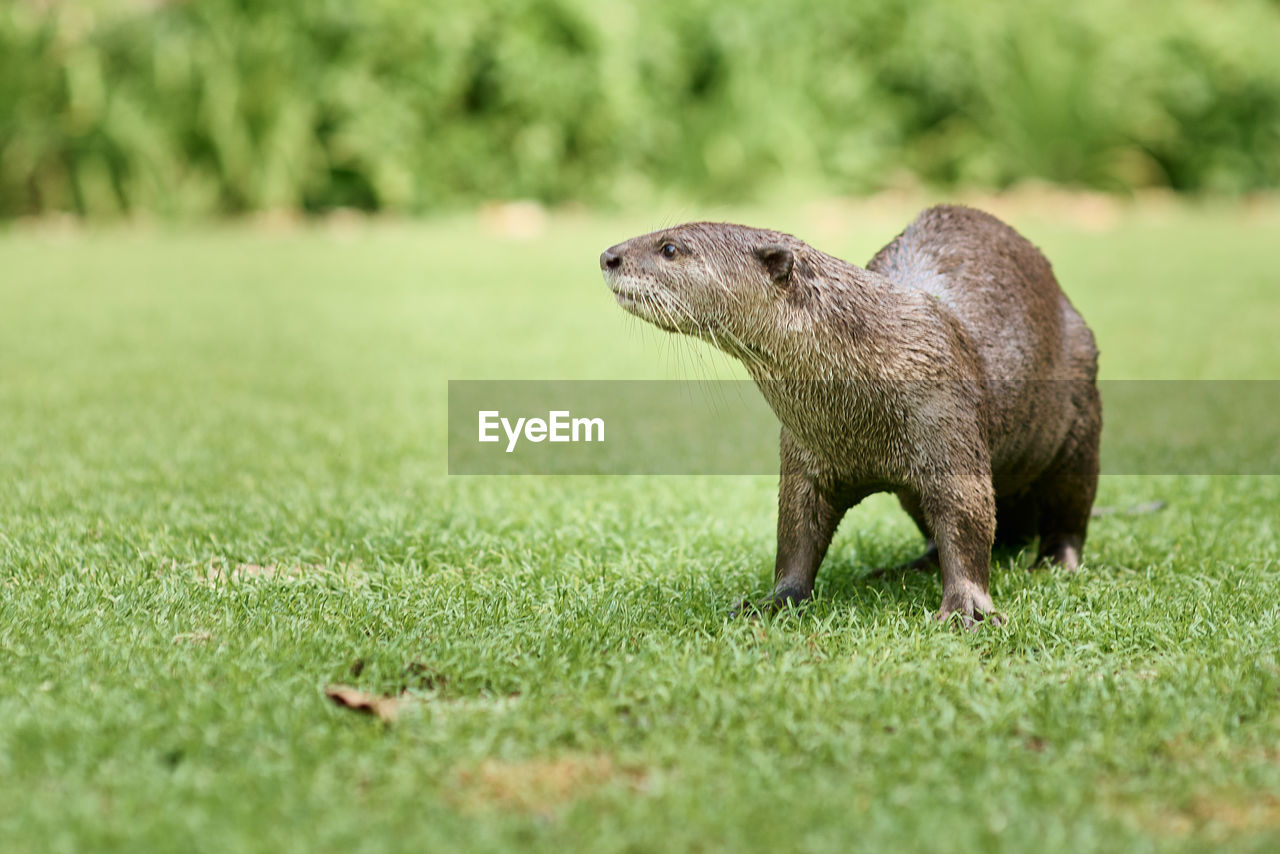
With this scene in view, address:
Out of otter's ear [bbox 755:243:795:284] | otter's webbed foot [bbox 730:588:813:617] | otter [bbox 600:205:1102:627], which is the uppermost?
otter's ear [bbox 755:243:795:284]

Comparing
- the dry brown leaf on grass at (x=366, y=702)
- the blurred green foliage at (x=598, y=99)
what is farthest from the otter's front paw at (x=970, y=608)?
the blurred green foliage at (x=598, y=99)

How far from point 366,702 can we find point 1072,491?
2.27 metres

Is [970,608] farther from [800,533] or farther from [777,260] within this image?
[777,260]

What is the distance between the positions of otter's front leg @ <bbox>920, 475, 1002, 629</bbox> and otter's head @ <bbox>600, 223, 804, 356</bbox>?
0.59 m

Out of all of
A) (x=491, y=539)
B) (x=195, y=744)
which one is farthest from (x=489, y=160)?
(x=195, y=744)

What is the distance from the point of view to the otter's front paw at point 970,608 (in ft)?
11.2

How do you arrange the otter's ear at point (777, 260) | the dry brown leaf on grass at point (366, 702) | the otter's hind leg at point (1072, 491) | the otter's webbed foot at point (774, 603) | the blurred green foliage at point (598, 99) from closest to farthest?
the dry brown leaf on grass at point (366, 702)
the otter's ear at point (777, 260)
the otter's webbed foot at point (774, 603)
the otter's hind leg at point (1072, 491)
the blurred green foliage at point (598, 99)

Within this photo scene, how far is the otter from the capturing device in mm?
3346

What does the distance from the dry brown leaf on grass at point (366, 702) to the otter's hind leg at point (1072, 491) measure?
85.2 inches

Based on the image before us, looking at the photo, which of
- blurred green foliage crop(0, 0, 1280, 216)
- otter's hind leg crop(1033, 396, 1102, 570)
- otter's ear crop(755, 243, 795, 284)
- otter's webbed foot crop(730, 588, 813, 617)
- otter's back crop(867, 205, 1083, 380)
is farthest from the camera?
blurred green foliage crop(0, 0, 1280, 216)

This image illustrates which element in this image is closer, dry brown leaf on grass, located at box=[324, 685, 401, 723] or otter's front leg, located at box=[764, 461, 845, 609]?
dry brown leaf on grass, located at box=[324, 685, 401, 723]

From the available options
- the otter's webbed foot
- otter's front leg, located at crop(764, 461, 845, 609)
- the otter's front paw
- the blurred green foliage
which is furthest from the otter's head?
the blurred green foliage

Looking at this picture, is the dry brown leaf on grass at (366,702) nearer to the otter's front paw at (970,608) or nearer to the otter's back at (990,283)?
the otter's front paw at (970,608)

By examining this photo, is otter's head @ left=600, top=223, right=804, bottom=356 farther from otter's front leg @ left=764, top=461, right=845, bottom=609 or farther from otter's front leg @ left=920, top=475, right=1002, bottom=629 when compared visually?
otter's front leg @ left=920, top=475, right=1002, bottom=629
